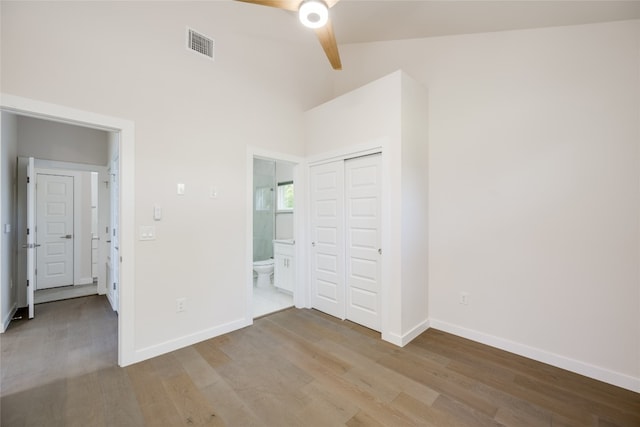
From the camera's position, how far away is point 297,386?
2016 mm

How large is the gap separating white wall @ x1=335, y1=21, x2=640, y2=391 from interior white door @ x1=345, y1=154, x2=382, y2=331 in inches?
27.3

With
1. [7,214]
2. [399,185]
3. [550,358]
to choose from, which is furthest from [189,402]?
[7,214]

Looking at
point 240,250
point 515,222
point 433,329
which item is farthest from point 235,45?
point 433,329

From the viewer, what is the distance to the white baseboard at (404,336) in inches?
103

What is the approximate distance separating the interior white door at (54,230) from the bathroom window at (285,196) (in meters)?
3.88

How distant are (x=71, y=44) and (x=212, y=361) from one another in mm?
A: 2878

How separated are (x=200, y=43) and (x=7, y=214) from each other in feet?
10.6

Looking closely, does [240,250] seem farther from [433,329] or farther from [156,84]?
[433,329]

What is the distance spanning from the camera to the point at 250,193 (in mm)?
3135

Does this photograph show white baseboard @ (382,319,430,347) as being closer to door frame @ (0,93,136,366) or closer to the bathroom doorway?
the bathroom doorway

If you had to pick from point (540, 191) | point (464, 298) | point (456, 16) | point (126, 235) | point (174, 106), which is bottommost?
point (464, 298)

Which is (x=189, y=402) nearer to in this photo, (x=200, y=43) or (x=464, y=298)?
(x=464, y=298)

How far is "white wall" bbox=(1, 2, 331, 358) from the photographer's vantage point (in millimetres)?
1998

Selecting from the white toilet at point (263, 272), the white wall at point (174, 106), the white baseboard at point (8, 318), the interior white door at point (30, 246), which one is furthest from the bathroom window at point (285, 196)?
the white baseboard at point (8, 318)
